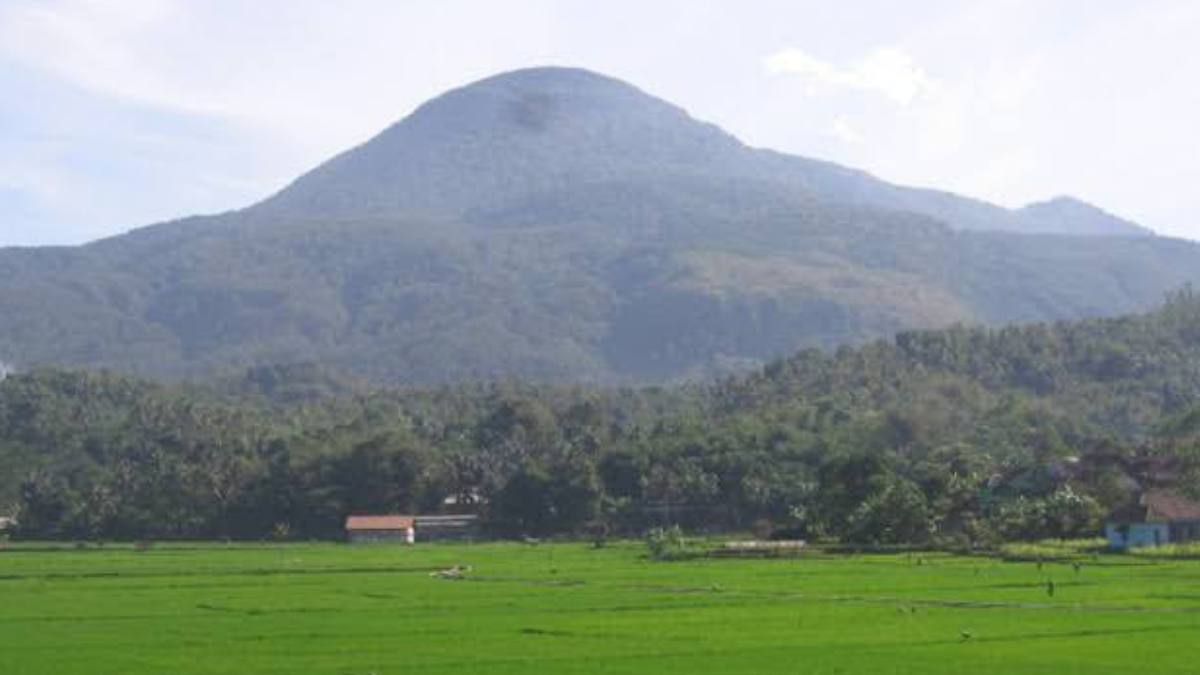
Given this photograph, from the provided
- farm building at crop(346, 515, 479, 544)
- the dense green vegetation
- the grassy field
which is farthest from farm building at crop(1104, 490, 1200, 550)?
farm building at crop(346, 515, 479, 544)

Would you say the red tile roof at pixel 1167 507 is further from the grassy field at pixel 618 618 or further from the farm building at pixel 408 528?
the farm building at pixel 408 528

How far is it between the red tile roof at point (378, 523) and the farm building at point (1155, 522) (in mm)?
38235

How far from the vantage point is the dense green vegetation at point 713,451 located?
69938mm

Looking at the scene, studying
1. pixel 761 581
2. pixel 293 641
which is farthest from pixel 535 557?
pixel 293 641

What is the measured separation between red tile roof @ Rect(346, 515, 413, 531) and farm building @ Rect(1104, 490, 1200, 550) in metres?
38.2

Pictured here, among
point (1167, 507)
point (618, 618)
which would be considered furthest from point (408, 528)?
point (618, 618)

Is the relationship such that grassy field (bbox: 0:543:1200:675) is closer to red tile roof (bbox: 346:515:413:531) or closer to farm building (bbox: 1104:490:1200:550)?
farm building (bbox: 1104:490:1200:550)

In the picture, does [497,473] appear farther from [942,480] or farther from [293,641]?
[293,641]

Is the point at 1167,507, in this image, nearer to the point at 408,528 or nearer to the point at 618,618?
the point at 618,618

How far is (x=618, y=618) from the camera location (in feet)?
115

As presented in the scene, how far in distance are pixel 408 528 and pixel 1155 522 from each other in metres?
40.7

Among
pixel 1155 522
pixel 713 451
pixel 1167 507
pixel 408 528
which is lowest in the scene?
pixel 408 528

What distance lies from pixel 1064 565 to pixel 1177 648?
76.0 ft

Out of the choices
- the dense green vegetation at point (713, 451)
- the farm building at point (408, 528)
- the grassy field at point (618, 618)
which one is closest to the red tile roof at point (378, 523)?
the farm building at point (408, 528)
